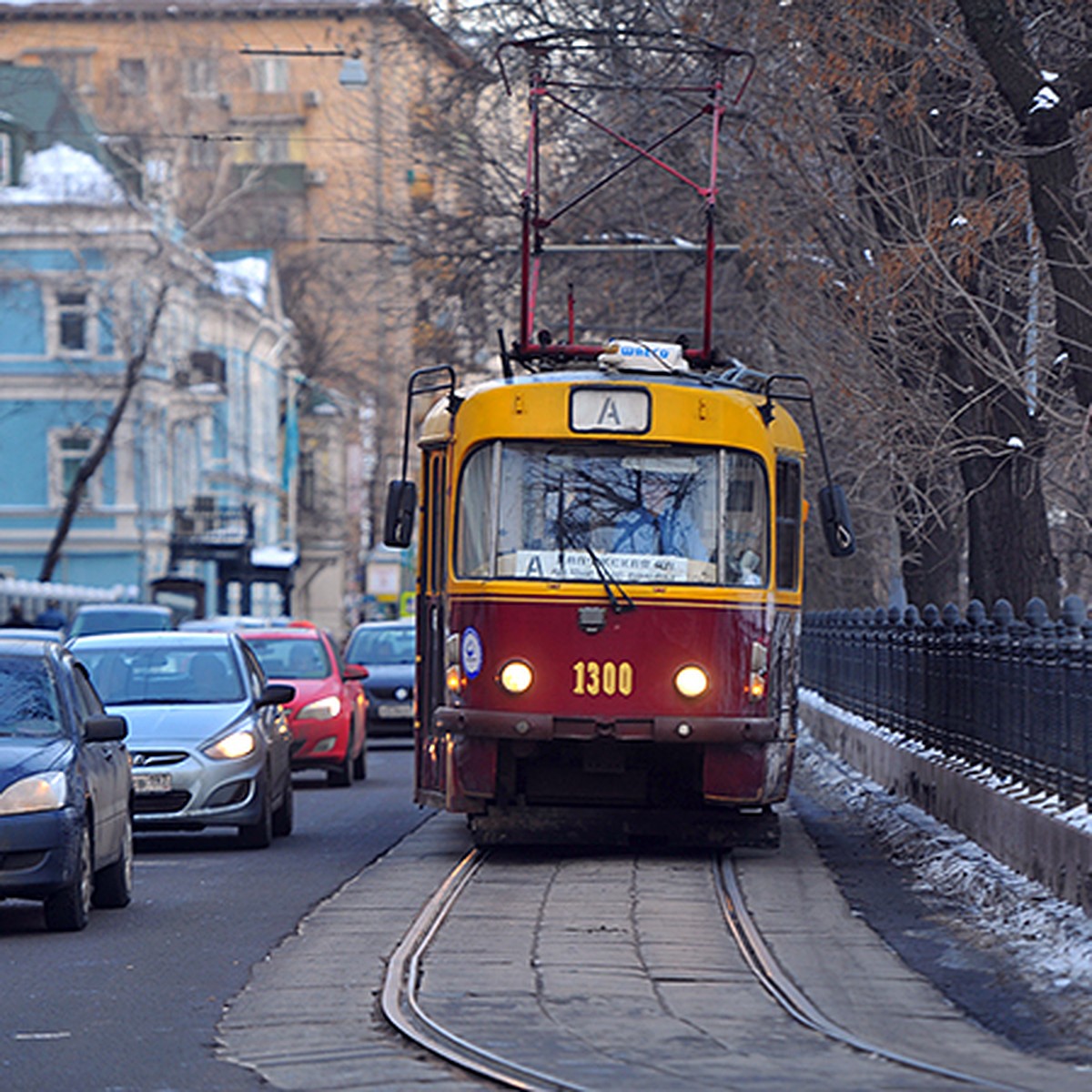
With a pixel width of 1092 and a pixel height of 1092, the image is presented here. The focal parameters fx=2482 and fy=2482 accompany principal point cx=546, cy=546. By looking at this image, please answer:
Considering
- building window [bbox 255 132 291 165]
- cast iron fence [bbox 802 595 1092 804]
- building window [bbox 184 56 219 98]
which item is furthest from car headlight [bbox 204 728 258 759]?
building window [bbox 184 56 219 98]

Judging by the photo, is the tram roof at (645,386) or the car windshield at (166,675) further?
the car windshield at (166,675)

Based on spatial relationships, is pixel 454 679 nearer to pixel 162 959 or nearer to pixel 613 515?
pixel 613 515

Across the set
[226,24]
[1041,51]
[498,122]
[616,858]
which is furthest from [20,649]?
[226,24]

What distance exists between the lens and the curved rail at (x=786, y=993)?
802 cm

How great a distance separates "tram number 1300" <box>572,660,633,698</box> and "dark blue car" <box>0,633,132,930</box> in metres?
2.73

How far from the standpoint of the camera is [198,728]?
1689cm

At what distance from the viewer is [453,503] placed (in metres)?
15.4

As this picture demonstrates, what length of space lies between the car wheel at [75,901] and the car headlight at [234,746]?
4162 millimetres

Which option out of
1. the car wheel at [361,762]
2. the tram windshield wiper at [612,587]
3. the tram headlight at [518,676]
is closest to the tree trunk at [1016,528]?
the tram windshield wiper at [612,587]

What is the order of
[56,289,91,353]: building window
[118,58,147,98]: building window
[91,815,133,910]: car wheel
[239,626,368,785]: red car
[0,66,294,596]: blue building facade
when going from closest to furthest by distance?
[91,815,133,910]: car wheel < [239,626,368,785]: red car < [0,66,294,596]: blue building facade < [56,289,91,353]: building window < [118,58,147,98]: building window

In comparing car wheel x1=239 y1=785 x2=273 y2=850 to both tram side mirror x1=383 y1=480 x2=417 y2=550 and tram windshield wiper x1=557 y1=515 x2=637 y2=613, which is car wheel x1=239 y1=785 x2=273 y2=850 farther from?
tram windshield wiper x1=557 y1=515 x2=637 y2=613

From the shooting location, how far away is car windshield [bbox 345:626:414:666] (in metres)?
33.1

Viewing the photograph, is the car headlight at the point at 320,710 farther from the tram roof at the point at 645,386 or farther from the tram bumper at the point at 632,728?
the tram bumper at the point at 632,728

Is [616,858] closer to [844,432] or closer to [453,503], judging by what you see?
[453,503]
